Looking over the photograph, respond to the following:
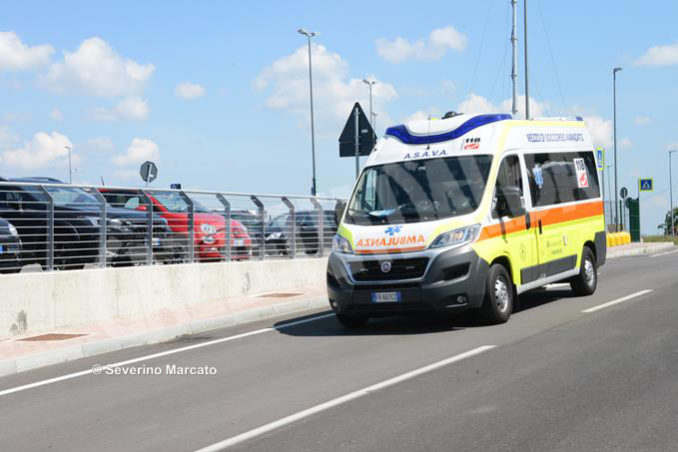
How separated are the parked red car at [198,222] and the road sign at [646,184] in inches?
1127

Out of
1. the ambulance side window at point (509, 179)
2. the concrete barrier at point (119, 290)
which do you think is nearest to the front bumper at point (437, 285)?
the ambulance side window at point (509, 179)

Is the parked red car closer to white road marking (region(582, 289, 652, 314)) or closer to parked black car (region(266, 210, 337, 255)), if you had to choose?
parked black car (region(266, 210, 337, 255))

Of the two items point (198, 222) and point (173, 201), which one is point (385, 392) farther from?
point (198, 222)

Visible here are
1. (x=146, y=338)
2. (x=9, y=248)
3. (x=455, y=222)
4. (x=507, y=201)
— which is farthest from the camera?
(x=9, y=248)

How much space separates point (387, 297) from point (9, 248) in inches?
221

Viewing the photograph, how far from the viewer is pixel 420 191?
38.3ft

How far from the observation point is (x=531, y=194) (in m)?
12.5

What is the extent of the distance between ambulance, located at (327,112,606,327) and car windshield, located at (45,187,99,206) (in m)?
4.46

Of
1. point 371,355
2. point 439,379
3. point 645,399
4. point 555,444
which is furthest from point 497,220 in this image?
point 555,444

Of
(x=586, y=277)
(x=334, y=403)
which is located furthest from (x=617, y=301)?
(x=334, y=403)

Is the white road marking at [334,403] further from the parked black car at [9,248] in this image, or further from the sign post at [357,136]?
the sign post at [357,136]

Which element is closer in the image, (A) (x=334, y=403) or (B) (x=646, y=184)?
(A) (x=334, y=403)

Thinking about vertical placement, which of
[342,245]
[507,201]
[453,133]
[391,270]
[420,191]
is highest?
[453,133]

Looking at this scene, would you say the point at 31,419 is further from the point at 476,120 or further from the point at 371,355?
the point at 476,120
